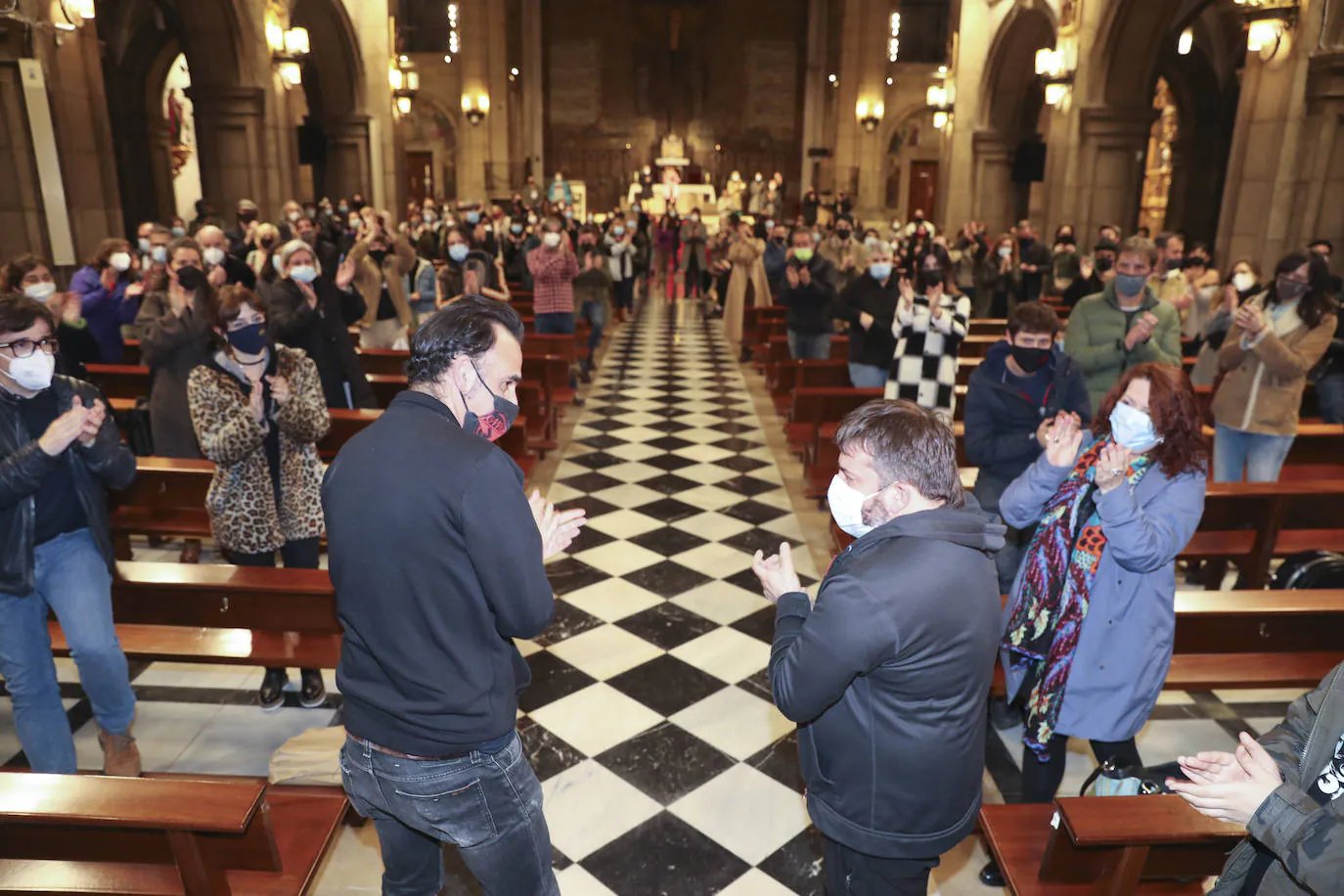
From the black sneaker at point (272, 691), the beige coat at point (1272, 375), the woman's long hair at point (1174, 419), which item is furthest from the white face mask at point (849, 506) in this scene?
the beige coat at point (1272, 375)

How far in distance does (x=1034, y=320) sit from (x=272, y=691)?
371 centimetres

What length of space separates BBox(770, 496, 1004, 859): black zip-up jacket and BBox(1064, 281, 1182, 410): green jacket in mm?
3320

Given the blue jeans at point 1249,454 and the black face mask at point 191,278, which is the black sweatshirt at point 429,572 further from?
the blue jeans at point 1249,454

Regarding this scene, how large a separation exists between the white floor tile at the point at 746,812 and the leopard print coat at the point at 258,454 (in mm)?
2004

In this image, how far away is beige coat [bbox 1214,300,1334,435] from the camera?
4.58m

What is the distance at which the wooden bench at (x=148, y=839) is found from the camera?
6.50 feet

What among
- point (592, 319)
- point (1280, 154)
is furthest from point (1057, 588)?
point (592, 319)

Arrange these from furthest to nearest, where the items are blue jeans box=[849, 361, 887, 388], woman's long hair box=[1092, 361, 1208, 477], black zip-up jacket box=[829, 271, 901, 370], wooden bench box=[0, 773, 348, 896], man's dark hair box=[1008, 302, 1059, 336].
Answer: blue jeans box=[849, 361, 887, 388], black zip-up jacket box=[829, 271, 901, 370], man's dark hair box=[1008, 302, 1059, 336], woman's long hair box=[1092, 361, 1208, 477], wooden bench box=[0, 773, 348, 896]

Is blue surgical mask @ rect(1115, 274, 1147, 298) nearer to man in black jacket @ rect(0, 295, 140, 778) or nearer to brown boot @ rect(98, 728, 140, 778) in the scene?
man in black jacket @ rect(0, 295, 140, 778)

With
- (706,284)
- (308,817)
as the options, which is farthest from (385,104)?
(308,817)

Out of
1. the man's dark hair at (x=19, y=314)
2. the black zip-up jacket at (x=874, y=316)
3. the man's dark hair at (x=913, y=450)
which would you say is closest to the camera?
the man's dark hair at (x=913, y=450)

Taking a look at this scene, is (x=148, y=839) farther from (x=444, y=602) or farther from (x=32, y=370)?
(x=32, y=370)

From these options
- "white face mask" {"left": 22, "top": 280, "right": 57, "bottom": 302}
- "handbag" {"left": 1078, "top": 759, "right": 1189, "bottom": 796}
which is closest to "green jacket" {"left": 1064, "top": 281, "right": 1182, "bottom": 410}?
"handbag" {"left": 1078, "top": 759, "right": 1189, "bottom": 796}

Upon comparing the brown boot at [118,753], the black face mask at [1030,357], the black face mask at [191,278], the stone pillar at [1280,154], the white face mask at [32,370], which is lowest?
the brown boot at [118,753]
